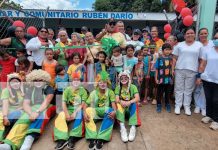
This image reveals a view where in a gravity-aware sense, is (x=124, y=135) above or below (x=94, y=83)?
below

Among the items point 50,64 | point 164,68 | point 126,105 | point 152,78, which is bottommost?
point 126,105

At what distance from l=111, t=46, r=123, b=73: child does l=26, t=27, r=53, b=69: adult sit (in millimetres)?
1387

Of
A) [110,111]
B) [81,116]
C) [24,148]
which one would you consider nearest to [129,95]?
[110,111]

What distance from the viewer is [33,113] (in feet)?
12.2

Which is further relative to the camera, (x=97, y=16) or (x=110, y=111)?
(x=97, y=16)

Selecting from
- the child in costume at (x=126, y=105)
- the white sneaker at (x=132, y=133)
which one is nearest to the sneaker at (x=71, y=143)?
the child in costume at (x=126, y=105)

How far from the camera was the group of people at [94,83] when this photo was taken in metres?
3.63

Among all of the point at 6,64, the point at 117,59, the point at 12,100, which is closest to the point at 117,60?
the point at 117,59

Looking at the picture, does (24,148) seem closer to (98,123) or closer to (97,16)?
(98,123)

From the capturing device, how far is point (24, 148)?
335 centimetres

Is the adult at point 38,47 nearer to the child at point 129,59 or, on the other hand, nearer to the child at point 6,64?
the child at point 6,64

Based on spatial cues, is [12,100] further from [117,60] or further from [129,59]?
[129,59]

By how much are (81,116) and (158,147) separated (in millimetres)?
1276

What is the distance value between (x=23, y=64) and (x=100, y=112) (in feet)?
5.83
